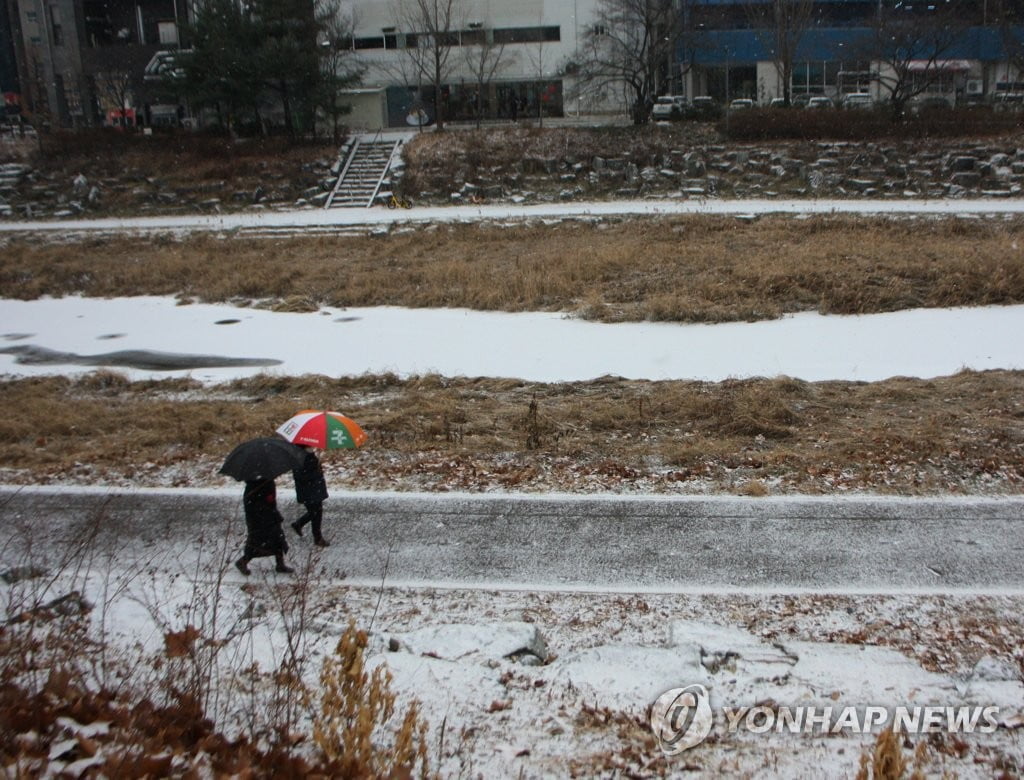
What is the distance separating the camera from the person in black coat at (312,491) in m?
6.81

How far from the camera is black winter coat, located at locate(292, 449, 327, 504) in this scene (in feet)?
22.3

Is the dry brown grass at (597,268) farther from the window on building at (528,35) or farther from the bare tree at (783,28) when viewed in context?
the window on building at (528,35)

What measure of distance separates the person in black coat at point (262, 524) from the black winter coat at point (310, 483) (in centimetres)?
34

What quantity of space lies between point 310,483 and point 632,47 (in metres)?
38.4

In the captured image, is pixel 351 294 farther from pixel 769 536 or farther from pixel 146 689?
pixel 146 689

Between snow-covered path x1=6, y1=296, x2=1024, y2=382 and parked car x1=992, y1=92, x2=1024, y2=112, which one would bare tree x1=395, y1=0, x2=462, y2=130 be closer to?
parked car x1=992, y1=92, x2=1024, y2=112

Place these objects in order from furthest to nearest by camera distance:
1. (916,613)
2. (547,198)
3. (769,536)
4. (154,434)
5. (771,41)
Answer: (771,41)
(547,198)
(154,434)
(769,536)
(916,613)

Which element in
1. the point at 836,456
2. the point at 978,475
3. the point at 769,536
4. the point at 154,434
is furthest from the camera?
the point at 154,434

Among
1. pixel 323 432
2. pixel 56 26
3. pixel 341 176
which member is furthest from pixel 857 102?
pixel 56 26

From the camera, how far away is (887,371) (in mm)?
12672

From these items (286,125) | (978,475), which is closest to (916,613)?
(978,475)

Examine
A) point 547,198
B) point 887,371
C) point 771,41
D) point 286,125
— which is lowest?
point 887,371

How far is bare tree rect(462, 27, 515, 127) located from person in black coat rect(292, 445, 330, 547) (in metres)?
39.2

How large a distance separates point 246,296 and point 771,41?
35.9m
